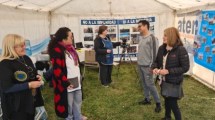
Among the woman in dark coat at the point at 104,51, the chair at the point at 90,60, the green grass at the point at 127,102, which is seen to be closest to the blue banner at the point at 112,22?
the chair at the point at 90,60

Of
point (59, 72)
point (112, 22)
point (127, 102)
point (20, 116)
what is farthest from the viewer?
point (112, 22)

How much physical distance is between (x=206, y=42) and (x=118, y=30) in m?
3.82

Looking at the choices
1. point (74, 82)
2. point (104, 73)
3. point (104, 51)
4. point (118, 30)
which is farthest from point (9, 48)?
point (118, 30)

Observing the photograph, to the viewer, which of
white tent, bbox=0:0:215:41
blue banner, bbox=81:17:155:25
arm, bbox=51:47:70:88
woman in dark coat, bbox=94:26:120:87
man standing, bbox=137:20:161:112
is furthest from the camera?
blue banner, bbox=81:17:155:25

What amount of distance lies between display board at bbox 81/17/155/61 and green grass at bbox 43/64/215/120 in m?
2.59

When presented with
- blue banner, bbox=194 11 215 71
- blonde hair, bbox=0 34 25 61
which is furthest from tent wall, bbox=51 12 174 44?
blonde hair, bbox=0 34 25 61

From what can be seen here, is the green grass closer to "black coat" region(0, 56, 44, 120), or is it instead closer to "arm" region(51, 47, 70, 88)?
"arm" region(51, 47, 70, 88)

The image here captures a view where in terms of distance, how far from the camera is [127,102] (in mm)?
4953

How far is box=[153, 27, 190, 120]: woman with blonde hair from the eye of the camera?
3.18 m

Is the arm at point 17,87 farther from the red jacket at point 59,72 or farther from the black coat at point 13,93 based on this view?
the red jacket at point 59,72

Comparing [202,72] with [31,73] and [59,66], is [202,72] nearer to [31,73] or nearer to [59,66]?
[59,66]

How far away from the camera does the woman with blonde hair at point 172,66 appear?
318 cm

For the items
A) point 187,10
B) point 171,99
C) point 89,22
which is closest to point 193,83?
point 187,10

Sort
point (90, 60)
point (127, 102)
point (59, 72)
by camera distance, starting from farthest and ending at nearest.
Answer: point (90, 60), point (127, 102), point (59, 72)
